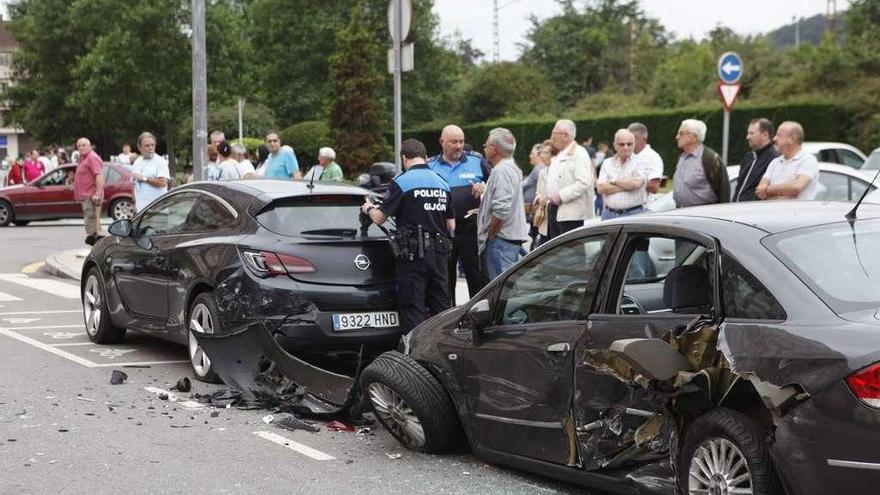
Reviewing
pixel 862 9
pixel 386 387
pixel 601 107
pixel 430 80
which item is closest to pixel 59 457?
pixel 386 387

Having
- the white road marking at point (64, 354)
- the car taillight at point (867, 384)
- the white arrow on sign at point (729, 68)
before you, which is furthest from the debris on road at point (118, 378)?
the white arrow on sign at point (729, 68)

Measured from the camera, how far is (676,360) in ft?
16.1

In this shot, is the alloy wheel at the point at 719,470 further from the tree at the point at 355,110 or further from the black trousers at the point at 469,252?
the tree at the point at 355,110

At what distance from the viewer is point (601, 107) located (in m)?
55.7

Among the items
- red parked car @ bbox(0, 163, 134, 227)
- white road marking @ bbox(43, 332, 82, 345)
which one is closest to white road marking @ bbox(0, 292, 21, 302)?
white road marking @ bbox(43, 332, 82, 345)

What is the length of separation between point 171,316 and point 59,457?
289 centimetres

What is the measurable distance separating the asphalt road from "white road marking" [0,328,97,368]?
0.05 metres

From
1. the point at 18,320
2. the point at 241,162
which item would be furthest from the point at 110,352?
the point at 241,162

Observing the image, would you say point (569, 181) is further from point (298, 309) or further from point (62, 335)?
point (62, 335)

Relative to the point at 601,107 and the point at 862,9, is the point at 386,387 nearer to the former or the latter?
the point at 862,9

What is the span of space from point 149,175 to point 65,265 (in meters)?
2.69

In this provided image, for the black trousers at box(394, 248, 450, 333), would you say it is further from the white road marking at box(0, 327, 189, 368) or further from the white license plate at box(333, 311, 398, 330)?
the white road marking at box(0, 327, 189, 368)

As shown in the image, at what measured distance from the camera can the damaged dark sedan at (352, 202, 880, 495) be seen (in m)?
4.34

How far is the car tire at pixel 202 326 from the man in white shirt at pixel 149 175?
23.2ft
